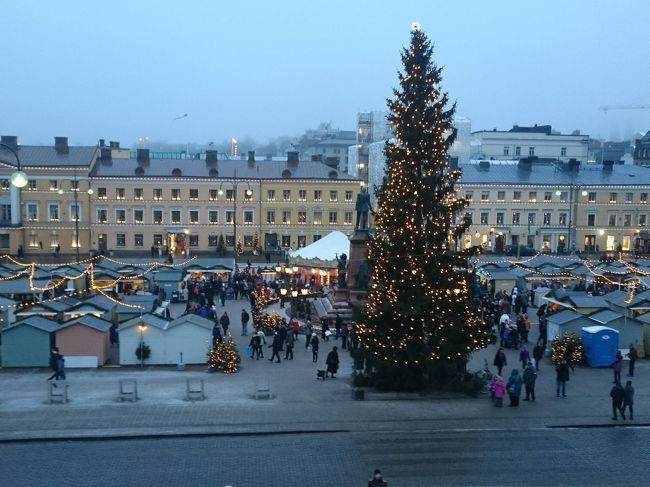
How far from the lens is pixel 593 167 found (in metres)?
70.4

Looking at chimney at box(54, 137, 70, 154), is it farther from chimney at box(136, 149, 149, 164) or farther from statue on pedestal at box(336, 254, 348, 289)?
statue on pedestal at box(336, 254, 348, 289)

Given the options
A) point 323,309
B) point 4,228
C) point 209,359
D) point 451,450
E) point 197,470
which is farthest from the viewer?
point 4,228

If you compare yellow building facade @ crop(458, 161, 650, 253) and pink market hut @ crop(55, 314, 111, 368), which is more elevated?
yellow building facade @ crop(458, 161, 650, 253)

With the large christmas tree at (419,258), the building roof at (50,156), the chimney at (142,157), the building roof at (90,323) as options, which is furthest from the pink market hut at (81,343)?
the chimney at (142,157)

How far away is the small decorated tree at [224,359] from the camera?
77.6 feet

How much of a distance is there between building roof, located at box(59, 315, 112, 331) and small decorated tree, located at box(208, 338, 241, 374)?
401 cm

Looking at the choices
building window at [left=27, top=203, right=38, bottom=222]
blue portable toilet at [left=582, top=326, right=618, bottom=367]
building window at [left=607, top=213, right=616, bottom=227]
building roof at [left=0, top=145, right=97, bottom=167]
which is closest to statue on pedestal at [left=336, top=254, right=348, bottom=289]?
blue portable toilet at [left=582, top=326, right=618, bottom=367]

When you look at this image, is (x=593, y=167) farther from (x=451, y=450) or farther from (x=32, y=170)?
(x=451, y=450)

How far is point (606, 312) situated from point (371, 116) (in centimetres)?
8452

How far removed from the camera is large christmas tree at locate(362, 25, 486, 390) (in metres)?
20.0

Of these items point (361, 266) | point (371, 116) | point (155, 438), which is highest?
point (371, 116)

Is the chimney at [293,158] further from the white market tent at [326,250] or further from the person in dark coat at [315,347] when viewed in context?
the person in dark coat at [315,347]

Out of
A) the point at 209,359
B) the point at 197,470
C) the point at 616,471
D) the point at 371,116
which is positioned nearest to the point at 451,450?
the point at 616,471

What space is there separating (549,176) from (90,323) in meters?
52.8
